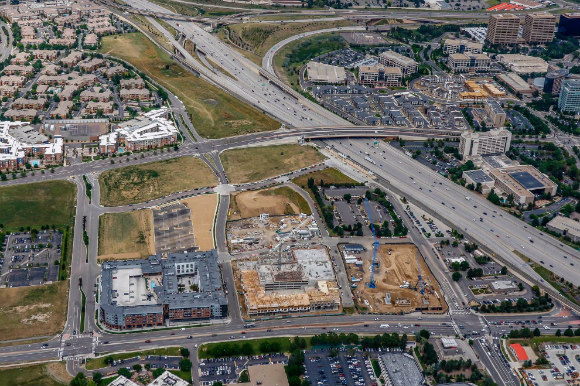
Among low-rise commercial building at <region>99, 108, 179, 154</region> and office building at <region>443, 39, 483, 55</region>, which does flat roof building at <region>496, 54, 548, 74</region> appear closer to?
office building at <region>443, 39, 483, 55</region>

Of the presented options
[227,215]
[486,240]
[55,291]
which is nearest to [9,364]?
[55,291]

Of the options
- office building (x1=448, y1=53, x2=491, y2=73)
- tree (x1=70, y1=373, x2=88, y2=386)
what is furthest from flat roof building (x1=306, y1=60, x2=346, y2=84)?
tree (x1=70, y1=373, x2=88, y2=386)

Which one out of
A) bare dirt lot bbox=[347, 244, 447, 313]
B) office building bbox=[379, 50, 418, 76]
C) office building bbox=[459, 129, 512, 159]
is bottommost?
bare dirt lot bbox=[347, 244, 447, 313]

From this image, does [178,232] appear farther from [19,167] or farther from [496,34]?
[496,34]

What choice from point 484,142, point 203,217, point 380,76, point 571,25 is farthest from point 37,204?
point 571,25

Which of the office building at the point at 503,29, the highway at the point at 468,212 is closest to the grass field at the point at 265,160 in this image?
the highway at the point at 468,212

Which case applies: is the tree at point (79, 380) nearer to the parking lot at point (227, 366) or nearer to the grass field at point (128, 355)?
the grass field at point (128, 355)
